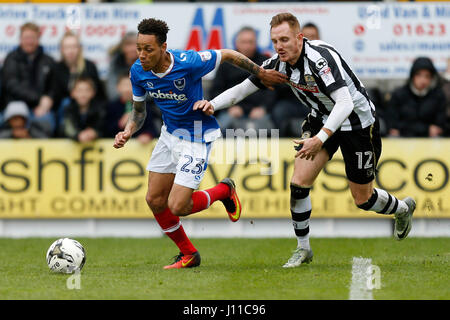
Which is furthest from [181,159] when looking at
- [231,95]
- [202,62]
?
[202,62]

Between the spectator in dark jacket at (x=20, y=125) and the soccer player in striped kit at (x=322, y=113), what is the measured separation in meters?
5.20

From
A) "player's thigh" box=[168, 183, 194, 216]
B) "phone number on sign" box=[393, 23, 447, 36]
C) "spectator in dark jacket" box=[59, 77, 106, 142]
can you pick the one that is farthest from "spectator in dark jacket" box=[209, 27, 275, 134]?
"player's thigh" box=[168, 183, 194, 216]

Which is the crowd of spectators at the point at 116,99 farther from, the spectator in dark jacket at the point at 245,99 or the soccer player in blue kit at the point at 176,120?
the soccer player in blue kit at the point at 176,120

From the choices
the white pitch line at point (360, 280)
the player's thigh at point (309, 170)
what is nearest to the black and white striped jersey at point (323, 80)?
the player's thigh at point (309, 170)

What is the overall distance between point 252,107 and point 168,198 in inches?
181

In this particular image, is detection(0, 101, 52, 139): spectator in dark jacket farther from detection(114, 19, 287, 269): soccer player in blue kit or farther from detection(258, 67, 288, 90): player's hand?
detection(258, 67, 288, 90): player's hand

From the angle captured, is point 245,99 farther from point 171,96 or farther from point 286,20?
point 286,20

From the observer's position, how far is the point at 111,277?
7.99m

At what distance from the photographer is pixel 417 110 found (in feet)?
42.5

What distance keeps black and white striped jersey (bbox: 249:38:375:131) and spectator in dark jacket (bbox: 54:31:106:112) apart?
196 inches

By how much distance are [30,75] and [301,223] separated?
611 centimetres

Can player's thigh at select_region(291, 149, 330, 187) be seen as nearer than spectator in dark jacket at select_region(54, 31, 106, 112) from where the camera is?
Yes

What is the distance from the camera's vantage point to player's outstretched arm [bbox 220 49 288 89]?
8.52 meters
